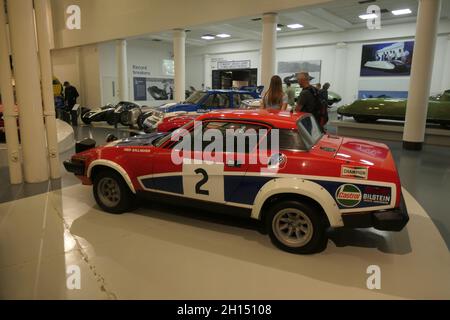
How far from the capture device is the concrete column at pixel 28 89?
4.90 meters

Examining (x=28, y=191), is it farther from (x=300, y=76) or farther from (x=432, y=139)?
(x=432, y=139)

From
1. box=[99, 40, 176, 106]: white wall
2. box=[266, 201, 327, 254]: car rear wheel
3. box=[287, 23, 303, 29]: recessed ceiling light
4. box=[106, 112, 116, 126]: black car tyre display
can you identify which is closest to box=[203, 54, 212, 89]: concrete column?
box=[99, 40, 176, 106]: white wall

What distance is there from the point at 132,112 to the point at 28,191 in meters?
6.17

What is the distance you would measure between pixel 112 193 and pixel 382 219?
9.89ft

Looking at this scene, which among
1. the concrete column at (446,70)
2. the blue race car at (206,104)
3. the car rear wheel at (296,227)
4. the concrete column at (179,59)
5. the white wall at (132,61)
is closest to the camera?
the car rear wheel at (296,227)

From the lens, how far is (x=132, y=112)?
10711mm

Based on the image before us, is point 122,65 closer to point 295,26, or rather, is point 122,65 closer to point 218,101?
point 218,101

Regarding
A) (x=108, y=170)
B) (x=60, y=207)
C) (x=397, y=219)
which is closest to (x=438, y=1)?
(x=397, y=219)

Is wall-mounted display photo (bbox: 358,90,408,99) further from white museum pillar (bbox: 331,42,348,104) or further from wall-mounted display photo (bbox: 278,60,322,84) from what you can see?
wall-mounted display photo (bbox: 278,60,322,84)

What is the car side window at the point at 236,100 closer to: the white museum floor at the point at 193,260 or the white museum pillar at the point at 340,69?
the white museum floor at the point at 193,260

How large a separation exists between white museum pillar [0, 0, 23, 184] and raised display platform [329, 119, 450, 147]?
882 cm

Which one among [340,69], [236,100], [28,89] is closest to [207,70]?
[340,69]

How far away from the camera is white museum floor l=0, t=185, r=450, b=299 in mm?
2535

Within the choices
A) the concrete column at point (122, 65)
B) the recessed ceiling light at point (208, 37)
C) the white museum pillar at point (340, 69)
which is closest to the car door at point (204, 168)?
the concrete column at point (122, 65)
